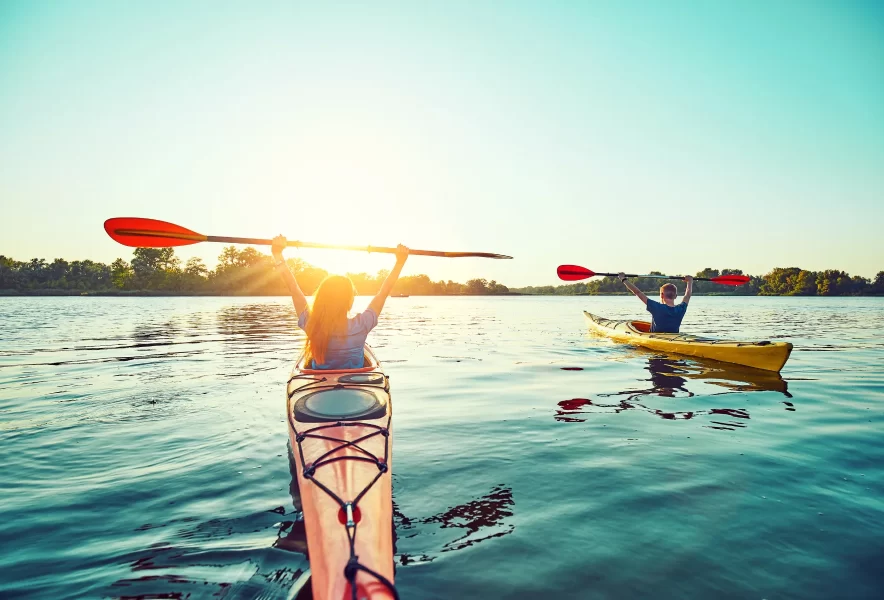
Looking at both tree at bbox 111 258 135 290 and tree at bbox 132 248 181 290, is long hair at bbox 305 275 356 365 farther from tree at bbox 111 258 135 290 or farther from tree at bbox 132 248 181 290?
tree at bbox 111 258 135 290

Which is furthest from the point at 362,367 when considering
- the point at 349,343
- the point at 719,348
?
the point at 719,348

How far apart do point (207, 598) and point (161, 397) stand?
6.38 metres

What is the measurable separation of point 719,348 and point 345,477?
1016 centimetres

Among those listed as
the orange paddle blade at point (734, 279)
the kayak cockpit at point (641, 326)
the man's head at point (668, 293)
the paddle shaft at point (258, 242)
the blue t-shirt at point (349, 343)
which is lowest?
the kayak cockpit at point (641, 326)

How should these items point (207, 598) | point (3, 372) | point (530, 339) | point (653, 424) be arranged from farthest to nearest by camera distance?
point (530, 339), point (3, 372), point (653, 424), point (207, 598)

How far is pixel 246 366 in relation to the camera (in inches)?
450

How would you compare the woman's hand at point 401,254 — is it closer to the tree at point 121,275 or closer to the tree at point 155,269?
the tree at point 155,269

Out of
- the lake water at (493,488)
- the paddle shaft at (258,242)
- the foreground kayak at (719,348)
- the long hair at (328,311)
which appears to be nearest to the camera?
the lake water at (493,488)

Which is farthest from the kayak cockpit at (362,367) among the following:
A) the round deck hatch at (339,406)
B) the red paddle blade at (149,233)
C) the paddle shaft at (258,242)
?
the red paddle blade at (149,233)

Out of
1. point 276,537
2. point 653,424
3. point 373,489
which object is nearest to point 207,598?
point 276,537

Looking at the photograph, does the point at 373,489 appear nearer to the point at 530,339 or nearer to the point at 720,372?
the point at 720,372

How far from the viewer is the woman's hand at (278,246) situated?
19.3 feet

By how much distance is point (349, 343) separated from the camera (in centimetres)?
555

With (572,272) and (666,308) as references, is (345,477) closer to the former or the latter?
(572,272)
